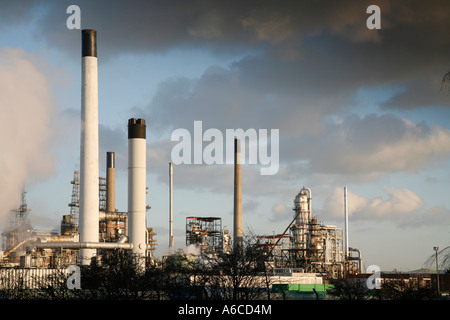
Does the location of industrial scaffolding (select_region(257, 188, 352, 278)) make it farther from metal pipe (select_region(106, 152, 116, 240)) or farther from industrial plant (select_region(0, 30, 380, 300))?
metal pipe (select_region(106, 152, 116, 240))

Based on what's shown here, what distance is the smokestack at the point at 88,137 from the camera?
56.3m

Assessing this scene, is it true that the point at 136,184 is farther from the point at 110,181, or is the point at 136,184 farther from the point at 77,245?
the point at 110,181

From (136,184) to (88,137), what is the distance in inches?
314

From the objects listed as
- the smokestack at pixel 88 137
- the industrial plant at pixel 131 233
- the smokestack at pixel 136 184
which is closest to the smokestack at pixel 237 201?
the industrial plant at pixel 131 233

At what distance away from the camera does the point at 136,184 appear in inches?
2429

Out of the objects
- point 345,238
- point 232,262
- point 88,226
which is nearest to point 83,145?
point 88,226

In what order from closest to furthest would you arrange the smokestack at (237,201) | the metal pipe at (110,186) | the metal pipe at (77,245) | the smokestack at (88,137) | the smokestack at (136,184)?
the metal pipe at (77,245), the smokestack at (88,137), the smokestack at (136,184), the smokestack at (237,201), the metal pipe at (110,186)

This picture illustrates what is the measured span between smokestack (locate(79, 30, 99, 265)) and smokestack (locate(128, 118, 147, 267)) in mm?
5171

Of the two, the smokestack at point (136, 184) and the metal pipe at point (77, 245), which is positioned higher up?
the smokestack at point (136, 184)

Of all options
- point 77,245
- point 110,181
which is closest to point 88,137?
point 77,245

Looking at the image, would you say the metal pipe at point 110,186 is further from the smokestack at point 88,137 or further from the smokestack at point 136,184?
the smokestack at point 88,137

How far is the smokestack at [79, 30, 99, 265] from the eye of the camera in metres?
56.3
